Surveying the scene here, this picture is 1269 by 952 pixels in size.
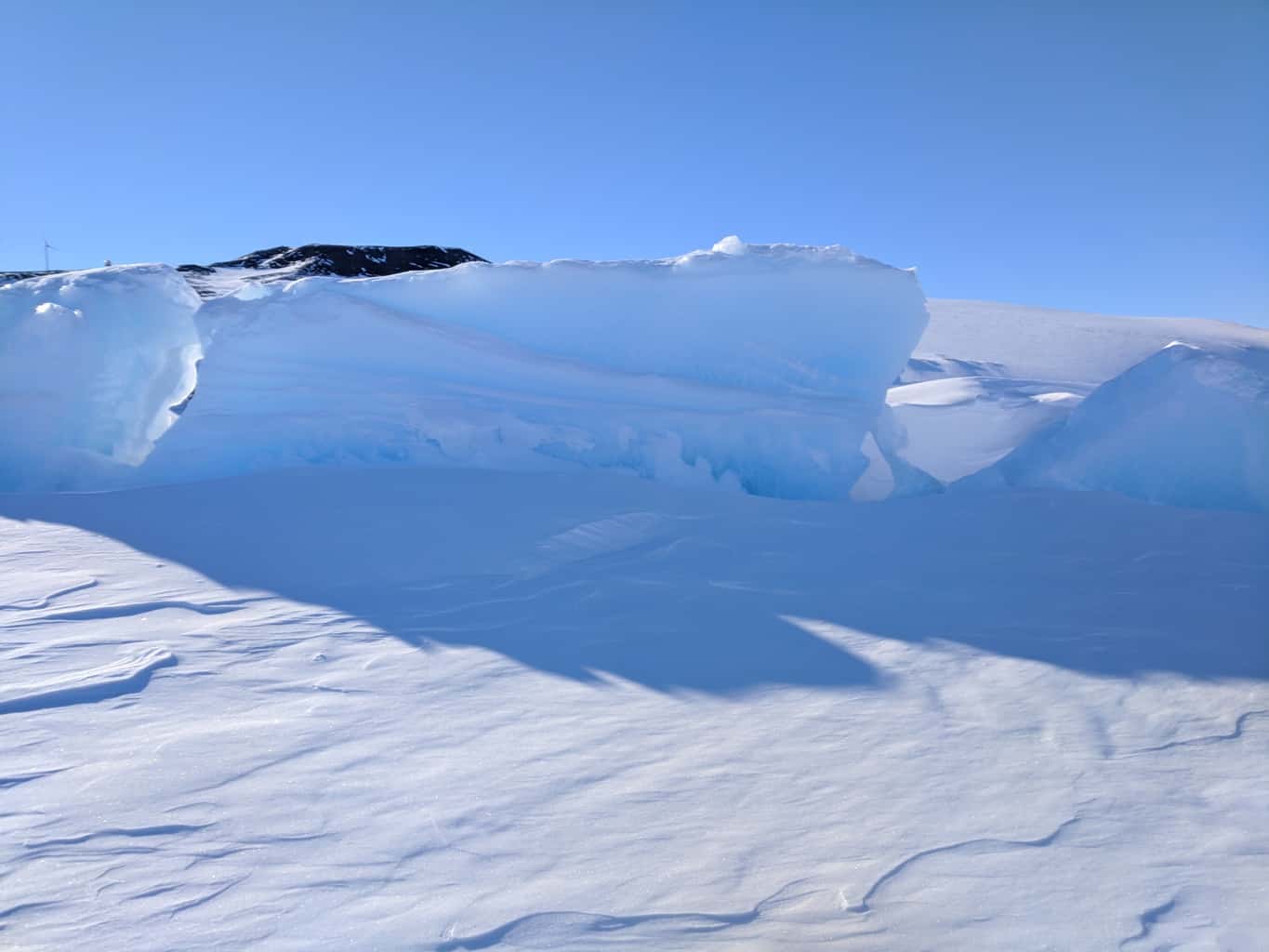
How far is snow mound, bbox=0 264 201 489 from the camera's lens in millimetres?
6430

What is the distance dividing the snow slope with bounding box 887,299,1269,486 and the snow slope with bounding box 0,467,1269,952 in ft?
7.62

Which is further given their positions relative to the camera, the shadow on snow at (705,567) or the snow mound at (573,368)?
the snow mound at (573,368)

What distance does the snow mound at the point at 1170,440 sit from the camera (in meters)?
5.30

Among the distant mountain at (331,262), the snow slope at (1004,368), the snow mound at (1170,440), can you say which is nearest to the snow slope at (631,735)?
the snow mound at (1170,440)

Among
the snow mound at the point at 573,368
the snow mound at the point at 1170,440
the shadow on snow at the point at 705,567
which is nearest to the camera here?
the shadow on snow at the point at 705,567

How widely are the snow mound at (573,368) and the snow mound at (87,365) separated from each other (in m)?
0.62

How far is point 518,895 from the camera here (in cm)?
181

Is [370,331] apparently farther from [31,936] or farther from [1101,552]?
[31,936]

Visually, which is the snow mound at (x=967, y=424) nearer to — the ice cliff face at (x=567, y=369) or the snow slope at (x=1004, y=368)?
the snow slope at (x=1004, y=368)

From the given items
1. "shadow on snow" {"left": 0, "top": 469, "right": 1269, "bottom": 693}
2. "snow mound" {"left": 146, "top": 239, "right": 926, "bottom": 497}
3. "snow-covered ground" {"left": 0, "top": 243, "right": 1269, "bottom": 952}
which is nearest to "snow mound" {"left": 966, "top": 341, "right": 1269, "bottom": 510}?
"snow-covered ground" {"left": 0, "top": 243, "right": 1269, "bottom": 952}

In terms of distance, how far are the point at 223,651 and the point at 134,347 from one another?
4590 millimetres

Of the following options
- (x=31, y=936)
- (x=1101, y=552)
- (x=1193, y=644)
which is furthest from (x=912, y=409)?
(x=31, y=936)

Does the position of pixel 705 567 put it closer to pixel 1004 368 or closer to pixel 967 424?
pixel 967 424

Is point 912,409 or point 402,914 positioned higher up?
point 912,409
